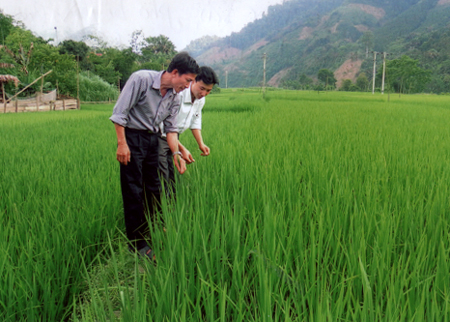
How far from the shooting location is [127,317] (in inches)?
30.9

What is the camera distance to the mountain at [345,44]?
5412 centimetres

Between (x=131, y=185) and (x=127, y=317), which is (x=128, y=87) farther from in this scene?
(x=127, y=317)

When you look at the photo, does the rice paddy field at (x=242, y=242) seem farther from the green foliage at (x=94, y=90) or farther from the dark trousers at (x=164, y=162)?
the green foliage at (x=94, y=90)

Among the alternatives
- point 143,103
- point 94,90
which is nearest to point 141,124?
point 143,103

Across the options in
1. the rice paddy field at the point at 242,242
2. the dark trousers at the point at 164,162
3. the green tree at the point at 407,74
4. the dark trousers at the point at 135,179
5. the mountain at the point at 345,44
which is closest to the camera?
the rice paddy field at the point at 242,242

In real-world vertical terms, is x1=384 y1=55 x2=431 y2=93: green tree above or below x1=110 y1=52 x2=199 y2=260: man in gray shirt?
above

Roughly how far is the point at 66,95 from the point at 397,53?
61629 millimetres

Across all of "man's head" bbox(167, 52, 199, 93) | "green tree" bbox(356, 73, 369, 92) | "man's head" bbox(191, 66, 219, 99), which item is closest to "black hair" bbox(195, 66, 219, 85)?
"man's head" bbox(191, 66, 219, 99)

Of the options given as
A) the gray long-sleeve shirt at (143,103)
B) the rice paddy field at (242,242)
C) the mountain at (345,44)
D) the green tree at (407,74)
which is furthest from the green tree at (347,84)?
the gray long-sleeve shirt at (143,103)

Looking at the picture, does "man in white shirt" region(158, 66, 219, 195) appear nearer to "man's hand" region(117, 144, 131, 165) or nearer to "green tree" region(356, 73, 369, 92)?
"man's hand" region(117, 144, 131, 165)

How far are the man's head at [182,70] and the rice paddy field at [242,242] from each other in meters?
0.52

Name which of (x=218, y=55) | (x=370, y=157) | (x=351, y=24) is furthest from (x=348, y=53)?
(x=370, y=157)

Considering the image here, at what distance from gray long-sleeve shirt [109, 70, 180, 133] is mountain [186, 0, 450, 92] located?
3935 centimetres

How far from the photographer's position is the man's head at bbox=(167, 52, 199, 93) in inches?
64.4
